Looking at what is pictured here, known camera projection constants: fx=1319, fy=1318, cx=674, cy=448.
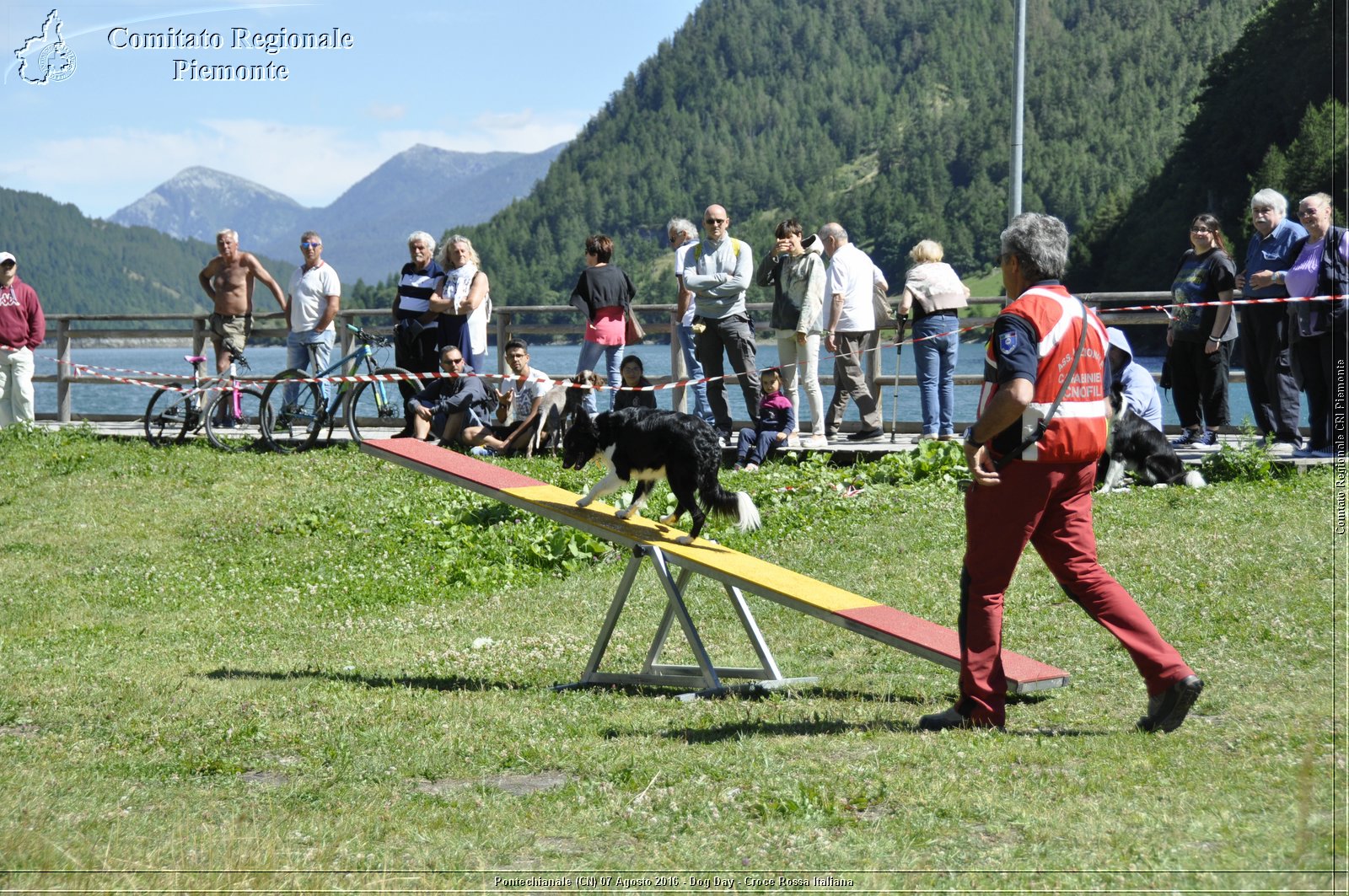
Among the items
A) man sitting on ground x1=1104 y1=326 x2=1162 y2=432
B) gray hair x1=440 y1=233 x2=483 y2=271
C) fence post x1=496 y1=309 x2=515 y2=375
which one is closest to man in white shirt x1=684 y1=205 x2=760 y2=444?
gray hair x1=440 y1=233 x2=483 y2=271

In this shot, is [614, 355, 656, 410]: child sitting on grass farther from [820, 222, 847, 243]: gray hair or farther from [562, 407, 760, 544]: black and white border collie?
[562, 407, 760, 544]: black and white border collie

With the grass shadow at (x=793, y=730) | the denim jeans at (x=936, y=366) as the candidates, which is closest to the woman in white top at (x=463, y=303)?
the denim jeans at (x=936, y=366)

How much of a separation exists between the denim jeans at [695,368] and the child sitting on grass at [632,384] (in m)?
0.57

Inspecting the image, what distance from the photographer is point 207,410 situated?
1636cm

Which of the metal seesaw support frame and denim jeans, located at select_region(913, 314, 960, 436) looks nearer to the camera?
the metal seesaw support frame

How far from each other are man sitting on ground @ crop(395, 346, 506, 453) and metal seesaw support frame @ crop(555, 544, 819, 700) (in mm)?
7041

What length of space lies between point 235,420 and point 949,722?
13.2 meters

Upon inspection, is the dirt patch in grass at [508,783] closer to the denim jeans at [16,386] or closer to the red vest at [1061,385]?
the red vest at [1061,385]

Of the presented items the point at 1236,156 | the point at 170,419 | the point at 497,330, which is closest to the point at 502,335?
the point at 497,330

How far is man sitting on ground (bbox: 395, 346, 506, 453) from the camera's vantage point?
566 inches

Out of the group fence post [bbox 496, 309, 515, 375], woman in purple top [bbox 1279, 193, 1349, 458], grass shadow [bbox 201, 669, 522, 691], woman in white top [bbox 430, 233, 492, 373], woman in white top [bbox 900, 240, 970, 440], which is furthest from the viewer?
fence post [bbox 496, 309, 515, 375]

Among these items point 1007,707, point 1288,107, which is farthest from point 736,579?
point 1288,107

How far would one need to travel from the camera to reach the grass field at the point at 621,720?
4238 millimetres

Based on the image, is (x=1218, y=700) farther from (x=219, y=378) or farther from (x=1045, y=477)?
(x=219, y=378)
